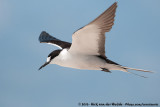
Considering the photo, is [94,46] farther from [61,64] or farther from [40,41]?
[40,41]

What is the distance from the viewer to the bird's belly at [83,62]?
7.29m

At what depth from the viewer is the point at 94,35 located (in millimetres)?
6609

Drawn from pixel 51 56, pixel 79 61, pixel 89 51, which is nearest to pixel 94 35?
pixel 89 51

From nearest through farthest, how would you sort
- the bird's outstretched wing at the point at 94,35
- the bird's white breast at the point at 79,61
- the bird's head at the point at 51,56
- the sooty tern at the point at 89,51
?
the bird's outstretched wing at the point at 94,35 < the sooty tern at the point at 89,51 < the bird's white breast at the point at 79,61 < the bird's head at the point at 51,56

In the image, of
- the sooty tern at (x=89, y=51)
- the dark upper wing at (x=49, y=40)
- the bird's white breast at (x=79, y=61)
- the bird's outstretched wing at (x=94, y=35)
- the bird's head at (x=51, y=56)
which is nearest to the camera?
the bird's outstretched wing at (x=94, y=35)

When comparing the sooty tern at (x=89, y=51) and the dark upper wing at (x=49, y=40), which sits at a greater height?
the dark upper wing at (x=49, y=40)

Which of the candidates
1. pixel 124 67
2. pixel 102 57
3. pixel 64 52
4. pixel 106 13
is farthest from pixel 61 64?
pixel 106 13

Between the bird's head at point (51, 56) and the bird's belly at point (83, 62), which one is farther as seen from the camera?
the bird's head at point (51, 56)

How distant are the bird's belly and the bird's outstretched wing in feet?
0.51

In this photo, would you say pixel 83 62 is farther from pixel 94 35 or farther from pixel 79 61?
pixel 94 35

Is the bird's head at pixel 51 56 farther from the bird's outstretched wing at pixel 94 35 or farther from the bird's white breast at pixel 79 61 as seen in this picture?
the bird's outstretched wing at pixel 94 35

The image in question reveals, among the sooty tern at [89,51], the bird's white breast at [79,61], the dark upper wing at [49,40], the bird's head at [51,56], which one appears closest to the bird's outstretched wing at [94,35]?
the sooty tern at [89,51]

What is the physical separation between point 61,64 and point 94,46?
112 centimetres

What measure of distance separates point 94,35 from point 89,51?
691 millimetres
